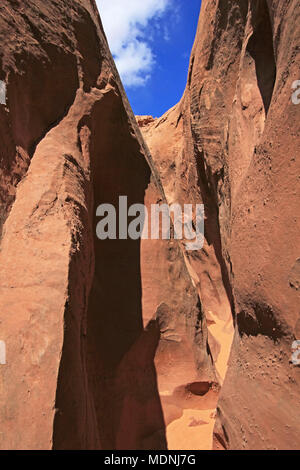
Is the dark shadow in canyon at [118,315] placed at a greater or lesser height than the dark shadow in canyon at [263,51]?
lesser

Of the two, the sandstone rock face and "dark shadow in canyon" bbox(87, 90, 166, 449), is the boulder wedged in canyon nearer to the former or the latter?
"dark shadow in canyon" bbox(87, 90, 166, 449)

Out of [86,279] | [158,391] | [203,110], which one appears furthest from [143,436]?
[203,110]

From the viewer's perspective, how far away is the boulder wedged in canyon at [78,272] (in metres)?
1.79

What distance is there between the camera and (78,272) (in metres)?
2.25

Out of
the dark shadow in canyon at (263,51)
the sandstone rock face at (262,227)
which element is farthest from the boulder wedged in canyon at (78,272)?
the dark shadow in canyon at (263,51)

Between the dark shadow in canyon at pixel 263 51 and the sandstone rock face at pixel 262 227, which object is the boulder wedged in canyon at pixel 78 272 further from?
the dark shadow in canyon at pixel 263 51

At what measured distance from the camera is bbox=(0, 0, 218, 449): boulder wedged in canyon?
1.79 m

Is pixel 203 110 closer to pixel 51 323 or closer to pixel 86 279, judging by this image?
pixel 86 279

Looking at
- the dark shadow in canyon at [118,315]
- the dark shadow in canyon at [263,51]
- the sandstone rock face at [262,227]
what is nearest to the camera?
the sandstone rock face at [262,227]
